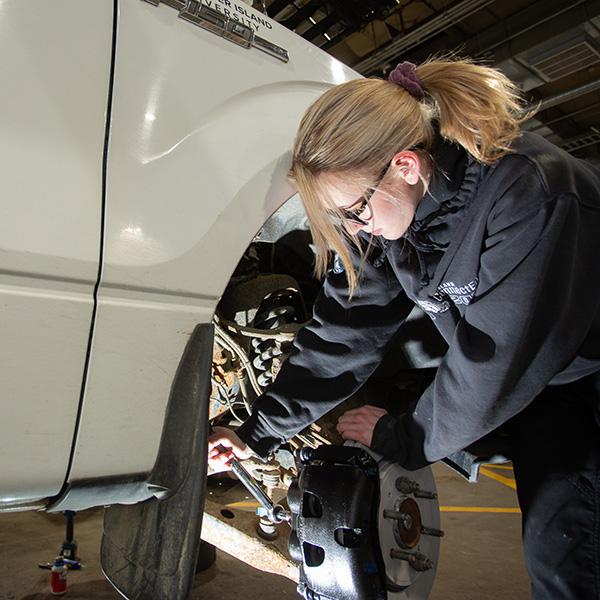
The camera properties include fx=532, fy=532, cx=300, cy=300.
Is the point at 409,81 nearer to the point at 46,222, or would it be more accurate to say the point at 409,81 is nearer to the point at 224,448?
the point at 46,222

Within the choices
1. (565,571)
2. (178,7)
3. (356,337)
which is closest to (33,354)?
(178,7)

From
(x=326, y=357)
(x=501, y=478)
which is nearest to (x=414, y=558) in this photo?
(x=326, y=357)

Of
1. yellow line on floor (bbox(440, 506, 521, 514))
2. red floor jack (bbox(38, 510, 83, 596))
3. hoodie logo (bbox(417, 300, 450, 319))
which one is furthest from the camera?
yellow line on floor (bbox(440, 506, 521, 514))

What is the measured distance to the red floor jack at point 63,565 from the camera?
257 centimetres

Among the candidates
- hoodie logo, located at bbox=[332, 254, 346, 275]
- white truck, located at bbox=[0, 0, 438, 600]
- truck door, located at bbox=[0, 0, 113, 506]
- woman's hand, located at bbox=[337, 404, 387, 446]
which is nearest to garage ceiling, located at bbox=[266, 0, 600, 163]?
hoodie logo, located at bbox=[332, 254, 346, 275]

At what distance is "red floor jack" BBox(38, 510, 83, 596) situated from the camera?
2.57 meters

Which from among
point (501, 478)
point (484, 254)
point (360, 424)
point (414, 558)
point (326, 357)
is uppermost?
point (484, 254)

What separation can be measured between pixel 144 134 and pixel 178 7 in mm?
253

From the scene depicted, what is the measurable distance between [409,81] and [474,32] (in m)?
3.25

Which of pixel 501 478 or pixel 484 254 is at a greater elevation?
pixel 484 254

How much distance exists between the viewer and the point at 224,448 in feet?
4.41

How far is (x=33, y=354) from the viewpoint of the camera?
0.79 m

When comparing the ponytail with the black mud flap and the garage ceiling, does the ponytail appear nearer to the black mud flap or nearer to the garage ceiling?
the black mud flap

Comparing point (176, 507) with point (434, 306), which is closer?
point (176, 507)
